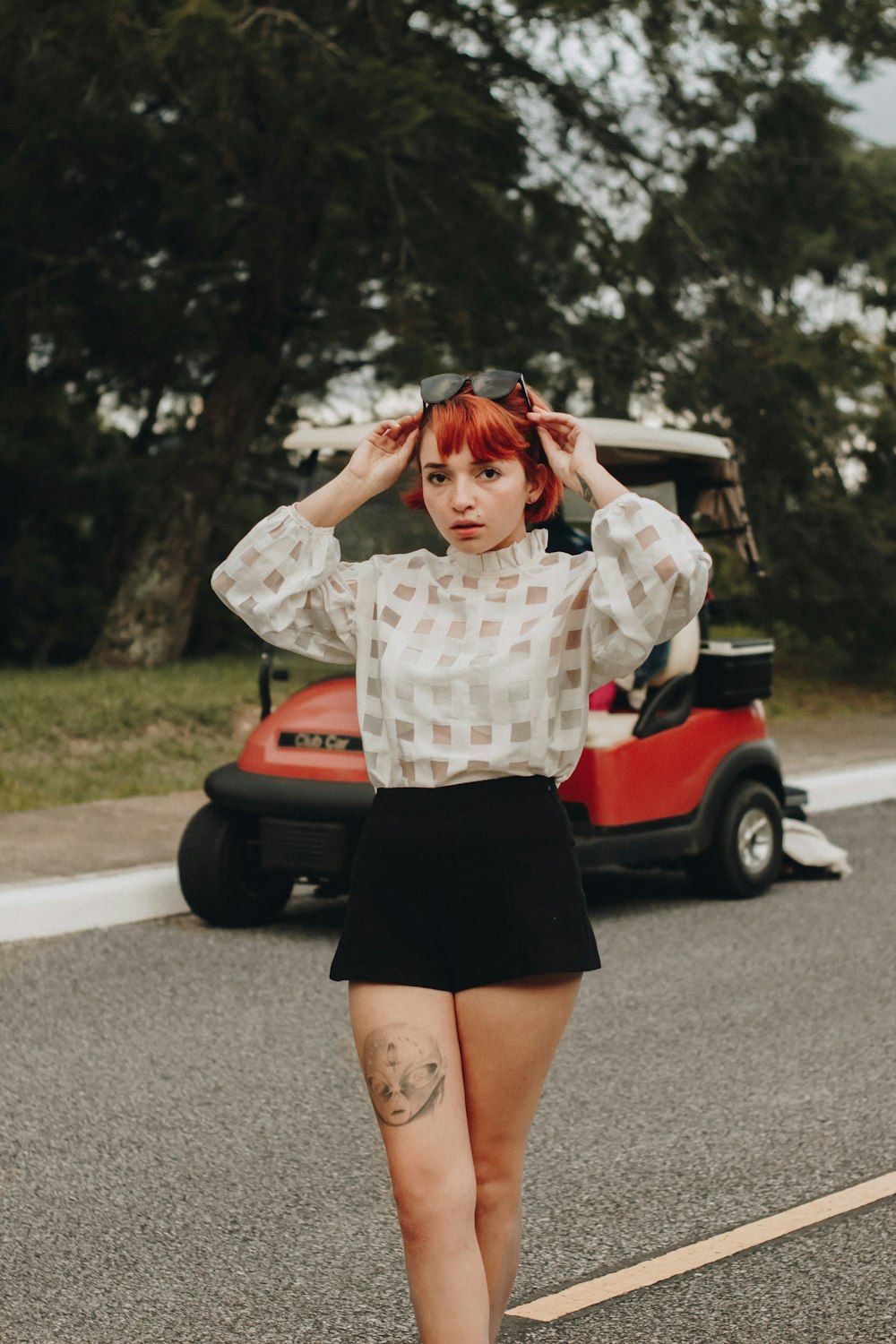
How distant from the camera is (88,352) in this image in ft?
60.8

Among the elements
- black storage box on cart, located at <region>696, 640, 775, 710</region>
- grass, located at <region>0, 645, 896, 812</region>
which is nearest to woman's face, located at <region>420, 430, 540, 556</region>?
black storage box on cart, located at <region>696, 640, 775, 710</region>

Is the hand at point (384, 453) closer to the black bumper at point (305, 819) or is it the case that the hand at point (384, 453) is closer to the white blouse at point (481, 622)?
the white blouse at point (481, 622)

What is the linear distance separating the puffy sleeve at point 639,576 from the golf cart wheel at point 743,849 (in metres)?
5.61

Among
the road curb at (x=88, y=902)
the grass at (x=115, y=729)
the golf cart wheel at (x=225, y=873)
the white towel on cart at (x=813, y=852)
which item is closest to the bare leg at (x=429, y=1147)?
the golf cart wheel at (x=225, y=873)

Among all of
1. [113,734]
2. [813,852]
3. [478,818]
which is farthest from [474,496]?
[113,734]

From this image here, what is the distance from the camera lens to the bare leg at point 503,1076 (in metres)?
2.73

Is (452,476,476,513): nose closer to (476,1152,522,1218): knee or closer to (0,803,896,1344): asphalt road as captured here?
(476,1152,522,1218): knee

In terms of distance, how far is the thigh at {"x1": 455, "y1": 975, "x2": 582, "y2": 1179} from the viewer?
273cm

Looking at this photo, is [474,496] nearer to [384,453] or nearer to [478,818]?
[384,453]

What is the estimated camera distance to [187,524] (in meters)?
17.6

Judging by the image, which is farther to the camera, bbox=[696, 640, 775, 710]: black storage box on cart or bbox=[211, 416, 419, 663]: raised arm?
bbox=[696, 640, 775, 710]: black storage box on cart

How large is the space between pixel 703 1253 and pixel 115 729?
9417 millimetres

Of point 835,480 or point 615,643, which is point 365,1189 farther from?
point 835,480

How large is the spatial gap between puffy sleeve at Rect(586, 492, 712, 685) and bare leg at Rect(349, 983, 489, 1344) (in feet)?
2.06
